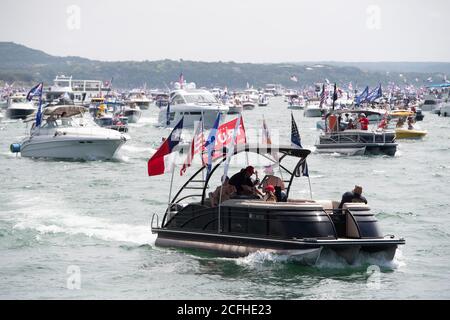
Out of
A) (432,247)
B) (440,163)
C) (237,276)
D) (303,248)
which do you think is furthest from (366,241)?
(440,163)

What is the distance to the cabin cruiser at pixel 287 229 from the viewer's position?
21422 mm

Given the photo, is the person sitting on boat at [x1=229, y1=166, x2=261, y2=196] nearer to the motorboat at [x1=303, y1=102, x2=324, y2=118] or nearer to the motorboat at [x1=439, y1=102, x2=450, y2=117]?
the motorboat at [x1=303, y1=102, x2=324, y2=118]

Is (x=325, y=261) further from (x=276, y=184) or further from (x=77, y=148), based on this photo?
(x=77, y=148)

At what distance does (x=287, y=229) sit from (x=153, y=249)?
180 inches

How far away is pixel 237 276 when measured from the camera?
21484 mm

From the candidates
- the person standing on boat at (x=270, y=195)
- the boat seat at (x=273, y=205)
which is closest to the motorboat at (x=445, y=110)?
the person standing on boat at (x=270, y=195)

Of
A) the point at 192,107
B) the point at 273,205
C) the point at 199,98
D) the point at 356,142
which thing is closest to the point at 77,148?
the point at 356,142

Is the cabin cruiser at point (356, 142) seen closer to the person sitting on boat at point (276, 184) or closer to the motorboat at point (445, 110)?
the person sitting on boat at point (276, 184)

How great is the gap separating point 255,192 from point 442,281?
473 centimetres

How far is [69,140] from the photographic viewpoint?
170ft

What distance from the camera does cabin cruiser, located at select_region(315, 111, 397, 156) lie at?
5531 centimetres

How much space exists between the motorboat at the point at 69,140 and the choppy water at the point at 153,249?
485 centimetres

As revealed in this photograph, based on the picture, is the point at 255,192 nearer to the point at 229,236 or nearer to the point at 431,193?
the point at 229,236

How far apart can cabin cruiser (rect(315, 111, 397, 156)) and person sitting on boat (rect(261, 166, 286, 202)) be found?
30.7 m
